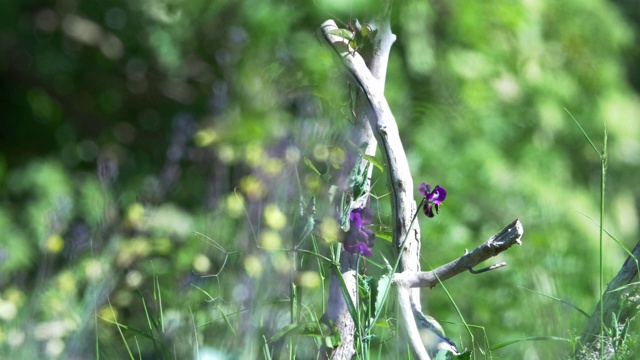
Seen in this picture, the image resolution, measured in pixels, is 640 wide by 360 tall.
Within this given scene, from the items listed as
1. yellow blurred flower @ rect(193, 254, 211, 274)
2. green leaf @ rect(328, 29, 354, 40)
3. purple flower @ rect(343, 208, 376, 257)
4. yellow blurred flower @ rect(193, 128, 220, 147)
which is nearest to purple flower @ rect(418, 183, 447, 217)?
purple flower @ rect(343, 208, 376, 257)

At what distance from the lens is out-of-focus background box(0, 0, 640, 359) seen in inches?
128

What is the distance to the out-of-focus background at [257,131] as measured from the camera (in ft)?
10.7

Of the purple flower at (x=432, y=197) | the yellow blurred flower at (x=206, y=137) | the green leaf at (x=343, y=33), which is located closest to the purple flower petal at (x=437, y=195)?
the purple flower at (x=432, y=197)

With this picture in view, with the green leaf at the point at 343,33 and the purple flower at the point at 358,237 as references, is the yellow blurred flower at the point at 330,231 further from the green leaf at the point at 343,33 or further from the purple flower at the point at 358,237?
the green leaf at the point at 343,33

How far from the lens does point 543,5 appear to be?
14.1ft

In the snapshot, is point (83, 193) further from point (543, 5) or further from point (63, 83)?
point (543, 5)

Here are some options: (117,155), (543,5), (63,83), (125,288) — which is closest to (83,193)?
(117,155)

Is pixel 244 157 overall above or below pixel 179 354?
below

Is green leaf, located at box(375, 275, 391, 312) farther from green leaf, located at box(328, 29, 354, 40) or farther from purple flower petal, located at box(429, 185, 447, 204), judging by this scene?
green leaf, located at box(328, 29, 354, 40)

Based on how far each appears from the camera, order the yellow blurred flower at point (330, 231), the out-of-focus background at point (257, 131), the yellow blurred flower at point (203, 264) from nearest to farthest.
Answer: the yellow blurred flower at point (330, 231) < the yellow blurred flower at point (203, 264) < the out-of-focus background at point (257, 131)

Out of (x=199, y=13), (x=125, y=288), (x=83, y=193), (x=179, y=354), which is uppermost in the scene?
(x=179, y=354)

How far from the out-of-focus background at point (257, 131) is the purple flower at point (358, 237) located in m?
1.06

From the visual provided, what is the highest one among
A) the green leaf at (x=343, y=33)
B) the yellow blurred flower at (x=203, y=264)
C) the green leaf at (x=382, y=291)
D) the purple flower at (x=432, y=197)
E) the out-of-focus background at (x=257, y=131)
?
the green leaf at (x=343, y=33)

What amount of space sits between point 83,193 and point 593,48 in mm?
2542
